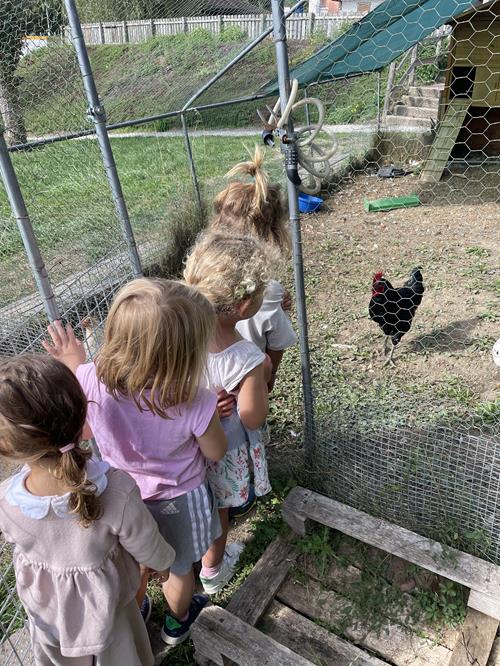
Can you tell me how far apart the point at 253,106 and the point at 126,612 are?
27.9ft

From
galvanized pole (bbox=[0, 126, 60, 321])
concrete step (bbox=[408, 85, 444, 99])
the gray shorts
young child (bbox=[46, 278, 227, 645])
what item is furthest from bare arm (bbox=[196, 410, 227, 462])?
concrete step (bbox=[408, 85, 444, 99])

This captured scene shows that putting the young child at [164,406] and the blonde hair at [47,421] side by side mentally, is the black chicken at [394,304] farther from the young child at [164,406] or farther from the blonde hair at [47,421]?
the blonde hair at [47,421]

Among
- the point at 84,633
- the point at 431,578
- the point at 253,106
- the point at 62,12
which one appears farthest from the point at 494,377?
the point at 253,106

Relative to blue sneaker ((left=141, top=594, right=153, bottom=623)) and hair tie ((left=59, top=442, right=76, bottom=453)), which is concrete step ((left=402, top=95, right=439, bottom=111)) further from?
hair tie ((left=59, top=442, right=76, bottom=453))

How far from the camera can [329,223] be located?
5.37 metres

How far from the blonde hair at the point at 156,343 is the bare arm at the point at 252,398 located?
261 millimetres

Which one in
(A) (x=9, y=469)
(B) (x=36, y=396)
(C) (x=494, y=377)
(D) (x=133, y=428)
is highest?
(B) (x=36, y=396)

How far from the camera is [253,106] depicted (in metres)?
8.45

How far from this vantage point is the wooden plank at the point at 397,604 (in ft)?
5.09

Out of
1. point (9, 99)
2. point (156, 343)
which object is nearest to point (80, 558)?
point (156, 343)

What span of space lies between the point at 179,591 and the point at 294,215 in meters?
1.23

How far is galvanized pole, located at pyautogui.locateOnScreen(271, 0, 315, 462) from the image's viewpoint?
1.44 meters

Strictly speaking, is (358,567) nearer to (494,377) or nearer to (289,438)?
(289,438)

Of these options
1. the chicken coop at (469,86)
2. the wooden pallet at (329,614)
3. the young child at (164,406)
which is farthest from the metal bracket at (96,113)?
the chicken coop at (469,86)
